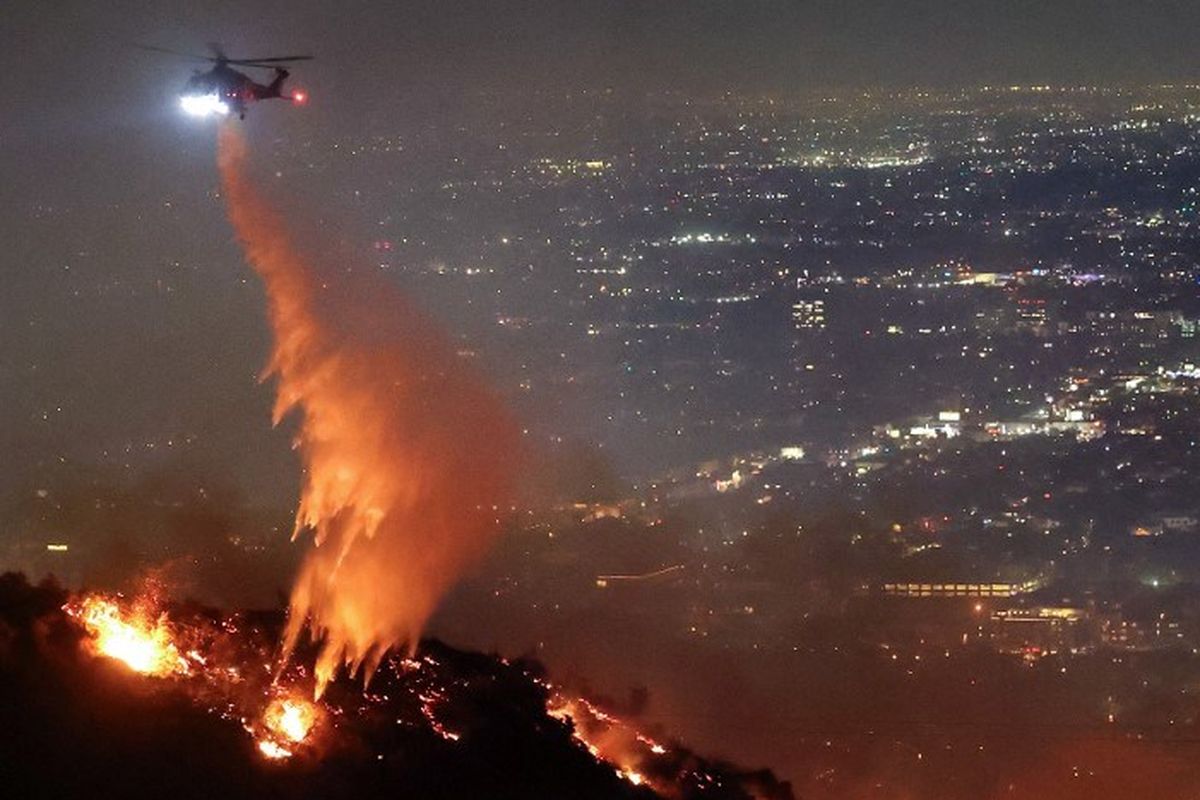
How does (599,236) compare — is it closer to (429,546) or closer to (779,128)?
(779,128)

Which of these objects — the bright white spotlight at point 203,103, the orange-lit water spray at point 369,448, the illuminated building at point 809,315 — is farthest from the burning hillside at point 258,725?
the illuminated building at point 809,315

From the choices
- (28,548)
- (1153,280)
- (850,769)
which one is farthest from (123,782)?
(1153,280)

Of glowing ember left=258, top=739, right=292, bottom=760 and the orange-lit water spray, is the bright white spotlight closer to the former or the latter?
the orange-lit water spray

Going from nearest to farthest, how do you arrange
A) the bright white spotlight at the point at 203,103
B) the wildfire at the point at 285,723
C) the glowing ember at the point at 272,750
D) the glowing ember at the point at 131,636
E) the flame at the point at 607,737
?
the glowing ember at the point at 272,750 < the wildfire at the point at 285,723 < the glowing ember at the point at 131,636 < the flame at the point at 607,737 < the bright white spotlight at the point at 203,103

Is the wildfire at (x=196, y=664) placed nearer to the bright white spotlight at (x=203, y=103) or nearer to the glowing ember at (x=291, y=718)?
the glowing ember at (x=291, y=718)

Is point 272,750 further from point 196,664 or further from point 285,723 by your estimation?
point 196,664

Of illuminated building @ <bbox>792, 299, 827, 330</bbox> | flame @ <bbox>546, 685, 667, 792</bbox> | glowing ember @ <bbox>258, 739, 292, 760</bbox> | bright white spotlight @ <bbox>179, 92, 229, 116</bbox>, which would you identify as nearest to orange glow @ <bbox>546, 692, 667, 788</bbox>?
flame @ <bbox>546, 685, 667, 792</bbox>

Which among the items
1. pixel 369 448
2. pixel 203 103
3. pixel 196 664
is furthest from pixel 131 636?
pixel 203 103
